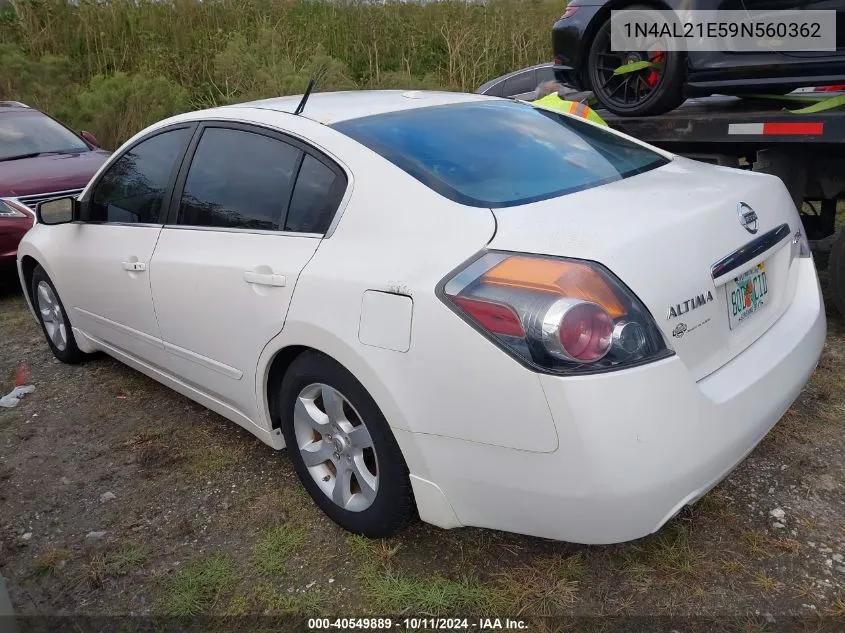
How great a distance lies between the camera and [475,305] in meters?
1.95

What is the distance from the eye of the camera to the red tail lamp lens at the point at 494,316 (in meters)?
1.90

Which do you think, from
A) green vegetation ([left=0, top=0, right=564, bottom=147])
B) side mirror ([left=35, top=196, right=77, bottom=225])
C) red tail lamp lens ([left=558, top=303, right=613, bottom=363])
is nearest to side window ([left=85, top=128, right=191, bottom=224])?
side mirror ([left=35, top=196, right=77, bottom=225])

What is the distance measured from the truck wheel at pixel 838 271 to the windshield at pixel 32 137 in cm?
672

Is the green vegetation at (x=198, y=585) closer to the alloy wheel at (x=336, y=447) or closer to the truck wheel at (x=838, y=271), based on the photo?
the alloy wheel at (x=336, y=447)

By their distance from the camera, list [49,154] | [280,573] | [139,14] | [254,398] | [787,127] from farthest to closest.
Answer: [139,14] < [49,154] < [787,127] < [254,398] < [280,573]

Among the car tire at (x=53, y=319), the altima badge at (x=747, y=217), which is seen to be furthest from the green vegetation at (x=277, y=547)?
the car tire at (x=53, y=319)

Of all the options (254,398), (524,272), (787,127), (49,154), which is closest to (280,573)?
(254,398)

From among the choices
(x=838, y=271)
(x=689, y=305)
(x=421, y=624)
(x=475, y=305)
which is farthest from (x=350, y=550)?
(x=838, y=271)

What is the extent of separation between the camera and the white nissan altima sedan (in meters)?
1.87

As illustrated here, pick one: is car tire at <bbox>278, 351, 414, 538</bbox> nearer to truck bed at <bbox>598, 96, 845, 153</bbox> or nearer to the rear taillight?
the rear taillight

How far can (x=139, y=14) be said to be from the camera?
503 inches

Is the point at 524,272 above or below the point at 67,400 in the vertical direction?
above

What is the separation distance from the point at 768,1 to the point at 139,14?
38.4ft

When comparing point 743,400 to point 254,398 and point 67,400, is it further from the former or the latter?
point 67,400
